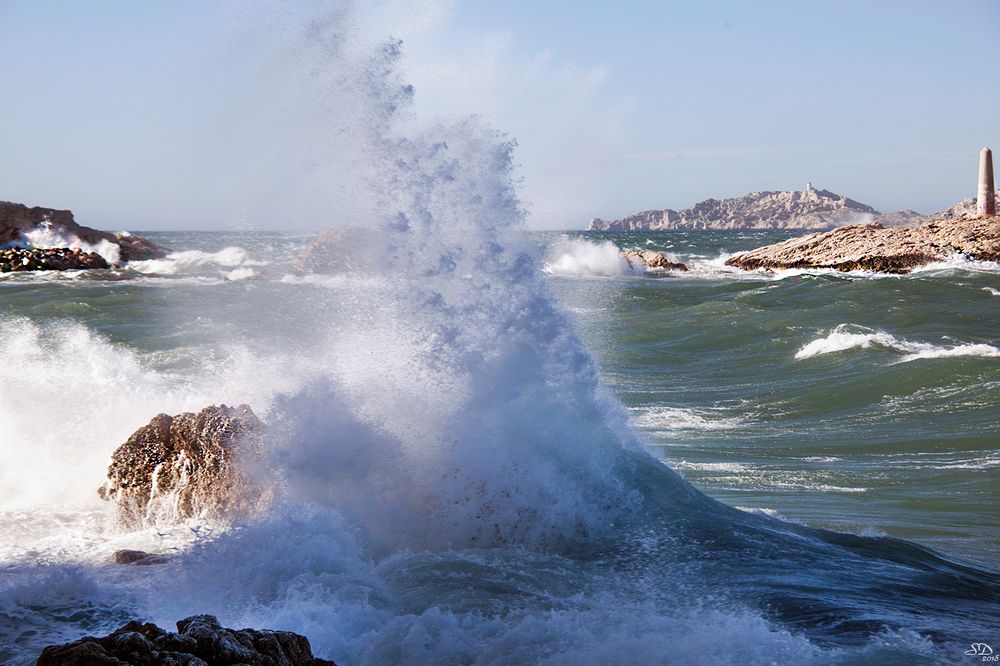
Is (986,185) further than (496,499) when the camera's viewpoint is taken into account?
Yes

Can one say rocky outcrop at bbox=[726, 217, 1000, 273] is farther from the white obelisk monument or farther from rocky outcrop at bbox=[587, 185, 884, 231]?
rocky outcrop at bbox=[587, 185, 884, 231]

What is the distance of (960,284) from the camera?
2789cm

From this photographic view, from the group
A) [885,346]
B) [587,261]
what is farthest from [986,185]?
[885,346]

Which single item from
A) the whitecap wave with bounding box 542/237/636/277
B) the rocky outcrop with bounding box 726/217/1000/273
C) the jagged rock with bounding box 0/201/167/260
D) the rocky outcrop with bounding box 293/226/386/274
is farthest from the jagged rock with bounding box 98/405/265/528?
the jagged rock with bounding box 0/201/167/260

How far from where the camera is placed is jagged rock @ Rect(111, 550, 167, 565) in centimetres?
565

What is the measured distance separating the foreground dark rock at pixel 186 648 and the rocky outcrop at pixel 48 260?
39305 mm

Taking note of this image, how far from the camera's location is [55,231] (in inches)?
1834

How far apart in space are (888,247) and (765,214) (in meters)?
118

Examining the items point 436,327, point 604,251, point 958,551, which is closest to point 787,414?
point 958,551

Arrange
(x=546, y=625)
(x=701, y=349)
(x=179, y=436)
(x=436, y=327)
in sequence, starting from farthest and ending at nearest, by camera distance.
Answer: (x=701, y=349), (x=436, y=327), (x=179, y=436), (x=546, y=625)

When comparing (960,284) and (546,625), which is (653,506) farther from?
(960,284)

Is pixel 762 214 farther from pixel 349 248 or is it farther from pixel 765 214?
pixel 349 248

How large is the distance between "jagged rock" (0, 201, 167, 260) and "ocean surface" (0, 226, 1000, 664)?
113ft

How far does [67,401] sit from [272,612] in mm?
5478
